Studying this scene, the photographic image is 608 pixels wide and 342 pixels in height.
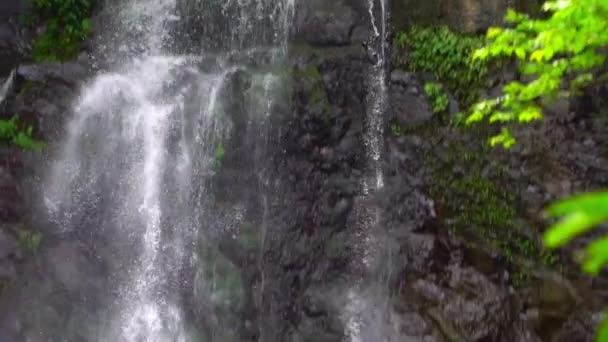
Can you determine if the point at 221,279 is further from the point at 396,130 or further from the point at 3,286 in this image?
the point at 3,286

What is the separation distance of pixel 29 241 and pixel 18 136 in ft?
4.65

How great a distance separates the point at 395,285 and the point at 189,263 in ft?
8.11

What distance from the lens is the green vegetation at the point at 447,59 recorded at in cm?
643

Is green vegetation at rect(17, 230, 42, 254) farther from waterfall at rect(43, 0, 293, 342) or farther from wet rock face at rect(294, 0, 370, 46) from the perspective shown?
wet rock face at rect(294, 0, 370, 46)

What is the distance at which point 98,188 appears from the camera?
7.43 meters

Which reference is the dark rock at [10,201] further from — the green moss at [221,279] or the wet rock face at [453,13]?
the wet rock face at [453,13]

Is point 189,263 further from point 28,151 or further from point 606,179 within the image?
point 606,179

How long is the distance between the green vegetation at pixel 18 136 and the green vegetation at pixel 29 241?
1154 mm

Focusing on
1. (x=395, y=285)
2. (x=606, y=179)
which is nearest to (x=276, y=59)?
(x=395, y=285)

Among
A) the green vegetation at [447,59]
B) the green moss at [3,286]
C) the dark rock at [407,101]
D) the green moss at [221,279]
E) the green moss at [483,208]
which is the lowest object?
the green moss at [3,286]

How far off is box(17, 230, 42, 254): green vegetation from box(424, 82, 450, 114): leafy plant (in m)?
5.11

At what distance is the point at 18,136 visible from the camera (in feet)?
25.0

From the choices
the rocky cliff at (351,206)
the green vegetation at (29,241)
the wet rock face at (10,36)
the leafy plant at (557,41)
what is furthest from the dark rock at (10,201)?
the leafy plant at (557,41)

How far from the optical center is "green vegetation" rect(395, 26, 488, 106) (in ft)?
21.1
